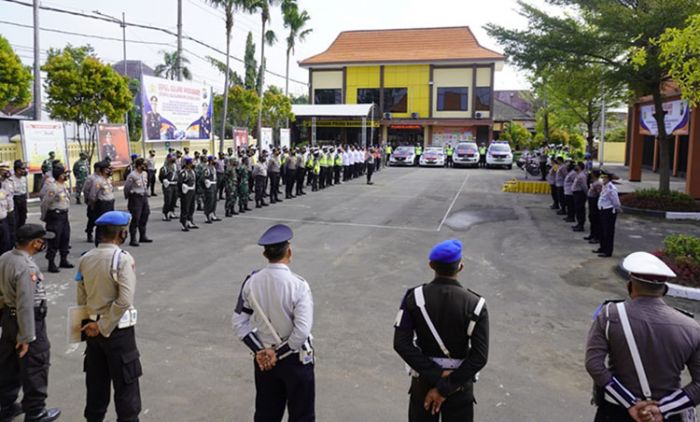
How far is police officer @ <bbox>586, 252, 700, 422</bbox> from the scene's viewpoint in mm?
3125

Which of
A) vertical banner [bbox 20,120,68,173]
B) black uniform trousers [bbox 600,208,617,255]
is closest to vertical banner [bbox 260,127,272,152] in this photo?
vertical banner [bbox 20,120,68,173]

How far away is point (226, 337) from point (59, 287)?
376 cm

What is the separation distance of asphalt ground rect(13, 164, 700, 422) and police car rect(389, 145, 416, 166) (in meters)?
23.6

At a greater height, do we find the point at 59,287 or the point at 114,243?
the point at 114,243

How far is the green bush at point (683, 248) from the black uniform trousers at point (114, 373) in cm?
881

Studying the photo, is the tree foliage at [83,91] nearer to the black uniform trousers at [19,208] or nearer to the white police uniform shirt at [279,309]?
the black uniform trousers at [19,208]

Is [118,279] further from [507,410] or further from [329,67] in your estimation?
[329,67]

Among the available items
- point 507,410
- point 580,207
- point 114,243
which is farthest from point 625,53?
point 114,243

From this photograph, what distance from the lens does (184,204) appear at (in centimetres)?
1379

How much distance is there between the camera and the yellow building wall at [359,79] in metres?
53.5

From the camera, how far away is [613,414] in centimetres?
331

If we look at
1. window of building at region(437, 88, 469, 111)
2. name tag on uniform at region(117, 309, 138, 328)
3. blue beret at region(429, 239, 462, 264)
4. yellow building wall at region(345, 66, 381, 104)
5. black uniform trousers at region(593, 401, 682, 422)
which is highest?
yellow building wall at region(345, 66, 381, 104)

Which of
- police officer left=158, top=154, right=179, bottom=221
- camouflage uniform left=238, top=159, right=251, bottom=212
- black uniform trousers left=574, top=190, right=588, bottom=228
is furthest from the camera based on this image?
camouflage uniform left=238, top=159, right=251, bottom=212

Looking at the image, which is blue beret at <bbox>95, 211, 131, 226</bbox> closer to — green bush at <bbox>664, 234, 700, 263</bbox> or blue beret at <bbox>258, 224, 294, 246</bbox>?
blue beret at <bbox>258, 224, 294, 246</bbox>
